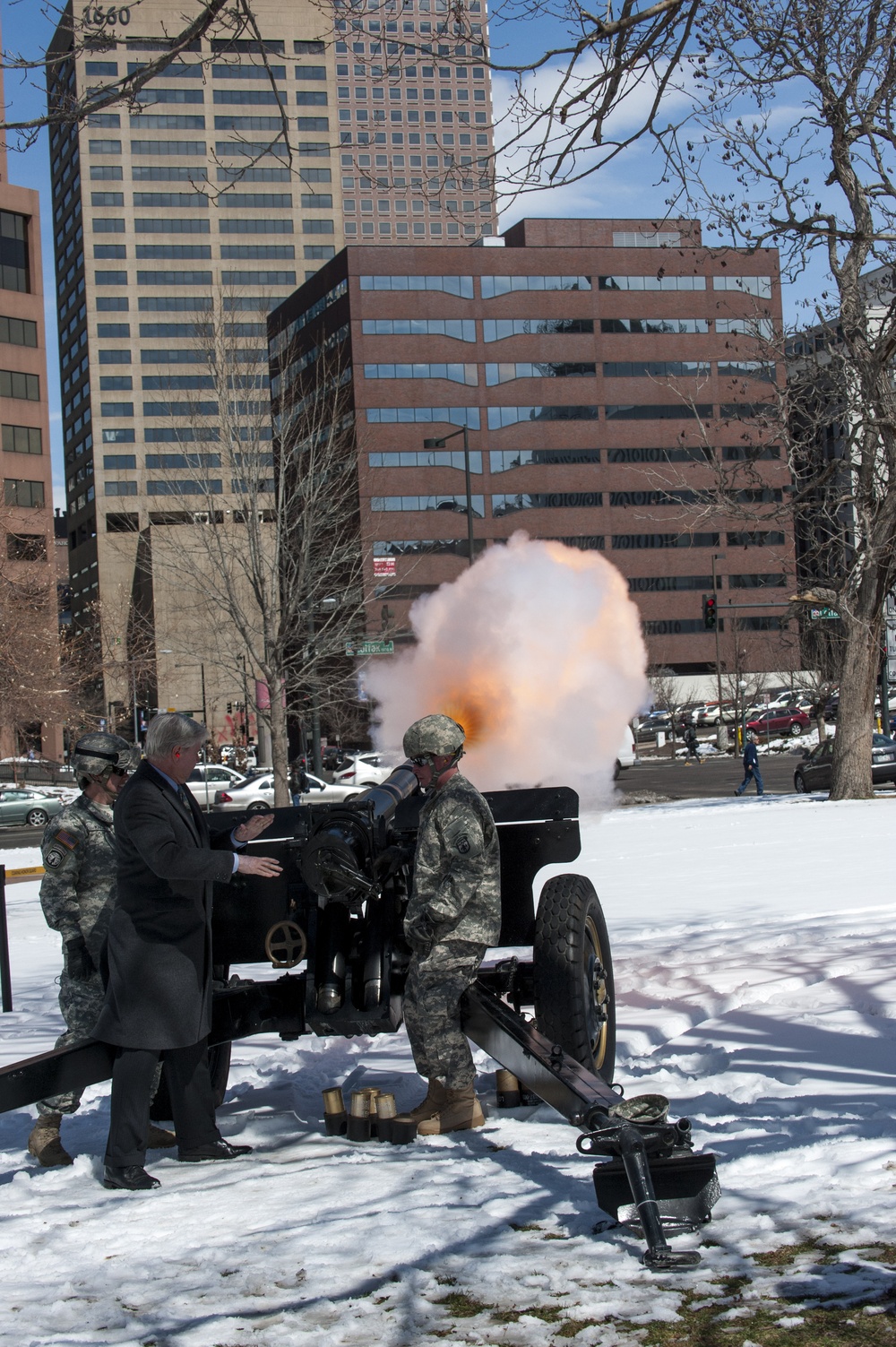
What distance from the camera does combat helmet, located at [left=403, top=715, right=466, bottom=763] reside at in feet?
19.1

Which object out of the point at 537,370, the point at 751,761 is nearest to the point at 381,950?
the point at 751,761

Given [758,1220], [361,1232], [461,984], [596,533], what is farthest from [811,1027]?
[596,533]

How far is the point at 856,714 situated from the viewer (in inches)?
908

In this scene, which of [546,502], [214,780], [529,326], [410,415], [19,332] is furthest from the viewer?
[546,502]

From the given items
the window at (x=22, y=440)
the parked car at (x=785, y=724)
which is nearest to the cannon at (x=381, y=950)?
the parked car at (x=785, y=724)

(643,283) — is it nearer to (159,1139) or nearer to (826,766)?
(826,766)

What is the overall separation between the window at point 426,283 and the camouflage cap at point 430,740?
255 feet

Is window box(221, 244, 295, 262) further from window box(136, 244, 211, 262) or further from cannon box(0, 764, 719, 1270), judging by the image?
cannon box(0, 764, 719, 1270)

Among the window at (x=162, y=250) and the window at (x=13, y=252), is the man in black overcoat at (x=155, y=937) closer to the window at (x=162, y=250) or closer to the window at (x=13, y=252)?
the window at (x=13, y=252)

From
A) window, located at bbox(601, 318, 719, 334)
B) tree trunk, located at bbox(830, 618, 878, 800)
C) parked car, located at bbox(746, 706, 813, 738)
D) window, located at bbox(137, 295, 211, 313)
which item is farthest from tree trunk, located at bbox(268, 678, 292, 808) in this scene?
window, located at bbox(137, 295, 211, 313)

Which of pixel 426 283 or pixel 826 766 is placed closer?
pixel 826 766

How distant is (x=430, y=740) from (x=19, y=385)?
75.2 m

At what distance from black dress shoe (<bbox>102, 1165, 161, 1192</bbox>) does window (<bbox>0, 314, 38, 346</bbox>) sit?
245 feet

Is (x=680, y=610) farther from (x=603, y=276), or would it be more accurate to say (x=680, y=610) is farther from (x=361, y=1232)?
(x=361, y=1232)
